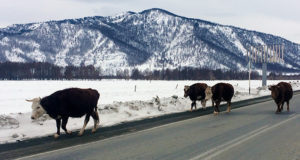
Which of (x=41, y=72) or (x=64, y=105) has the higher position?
(x=41, y=72)

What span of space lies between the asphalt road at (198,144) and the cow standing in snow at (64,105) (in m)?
1.81

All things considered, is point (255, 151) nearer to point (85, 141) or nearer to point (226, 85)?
point (85, 141)

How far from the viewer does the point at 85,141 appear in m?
9.84

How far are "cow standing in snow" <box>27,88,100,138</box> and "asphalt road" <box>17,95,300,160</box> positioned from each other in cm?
181

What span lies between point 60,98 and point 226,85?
10.1m

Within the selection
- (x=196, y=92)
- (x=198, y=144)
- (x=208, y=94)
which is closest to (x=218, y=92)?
(x=208, y=94)

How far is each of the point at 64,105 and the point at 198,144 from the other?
4591 mm

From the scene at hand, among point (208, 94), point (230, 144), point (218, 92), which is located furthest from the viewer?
point (208, 94)

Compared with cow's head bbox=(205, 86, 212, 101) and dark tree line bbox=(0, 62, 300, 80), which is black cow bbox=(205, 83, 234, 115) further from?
dark tree line bbox=(0, 62, 300, 80)

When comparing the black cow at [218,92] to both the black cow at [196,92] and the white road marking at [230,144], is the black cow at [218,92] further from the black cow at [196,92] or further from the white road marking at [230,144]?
the white road marking at [230,144]

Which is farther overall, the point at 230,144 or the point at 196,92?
the point at 196,92

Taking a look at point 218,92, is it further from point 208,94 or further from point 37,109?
point 37,109

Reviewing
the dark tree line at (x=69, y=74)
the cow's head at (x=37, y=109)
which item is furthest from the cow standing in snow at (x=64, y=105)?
the dark tree line at (x=69, y=74)

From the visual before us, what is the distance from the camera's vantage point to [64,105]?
1104cm
